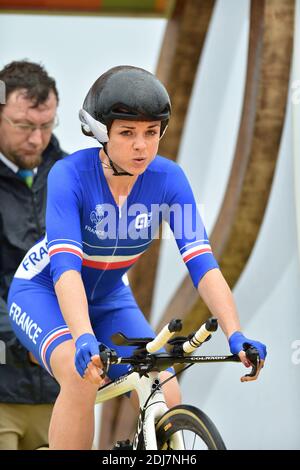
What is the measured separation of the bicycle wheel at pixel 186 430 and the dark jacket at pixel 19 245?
954 millimetres

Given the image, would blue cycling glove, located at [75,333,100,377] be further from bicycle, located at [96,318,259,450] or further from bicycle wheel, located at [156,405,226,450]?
bicycle wheel, located at [156,405,226,450]

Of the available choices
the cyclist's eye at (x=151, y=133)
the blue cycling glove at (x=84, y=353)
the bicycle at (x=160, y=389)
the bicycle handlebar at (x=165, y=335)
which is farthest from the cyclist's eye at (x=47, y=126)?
the blue cycling glove at (x=84, y=353)

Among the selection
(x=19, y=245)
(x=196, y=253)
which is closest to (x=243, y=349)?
(x=196, y=253)

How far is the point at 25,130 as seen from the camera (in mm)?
3732

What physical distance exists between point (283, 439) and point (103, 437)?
129cm

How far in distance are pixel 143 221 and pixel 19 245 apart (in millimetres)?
841

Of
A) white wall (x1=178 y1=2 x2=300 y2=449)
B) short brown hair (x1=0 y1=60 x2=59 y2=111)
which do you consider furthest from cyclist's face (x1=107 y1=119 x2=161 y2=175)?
white wall (x1=178 y1=2 x2=300 y2=449)

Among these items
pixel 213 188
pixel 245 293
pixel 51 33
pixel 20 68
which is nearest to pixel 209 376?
pixel 245 293

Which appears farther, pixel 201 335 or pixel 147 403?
pixel 147 403

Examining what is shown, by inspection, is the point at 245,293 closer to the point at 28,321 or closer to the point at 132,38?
the point at 132,38

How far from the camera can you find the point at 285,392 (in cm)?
520

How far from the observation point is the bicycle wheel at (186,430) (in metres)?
2.48

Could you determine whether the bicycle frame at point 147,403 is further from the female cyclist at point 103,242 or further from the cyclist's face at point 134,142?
the cyclist's face at point 134,142

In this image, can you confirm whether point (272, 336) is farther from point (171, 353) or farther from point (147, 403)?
point (171, 353)
